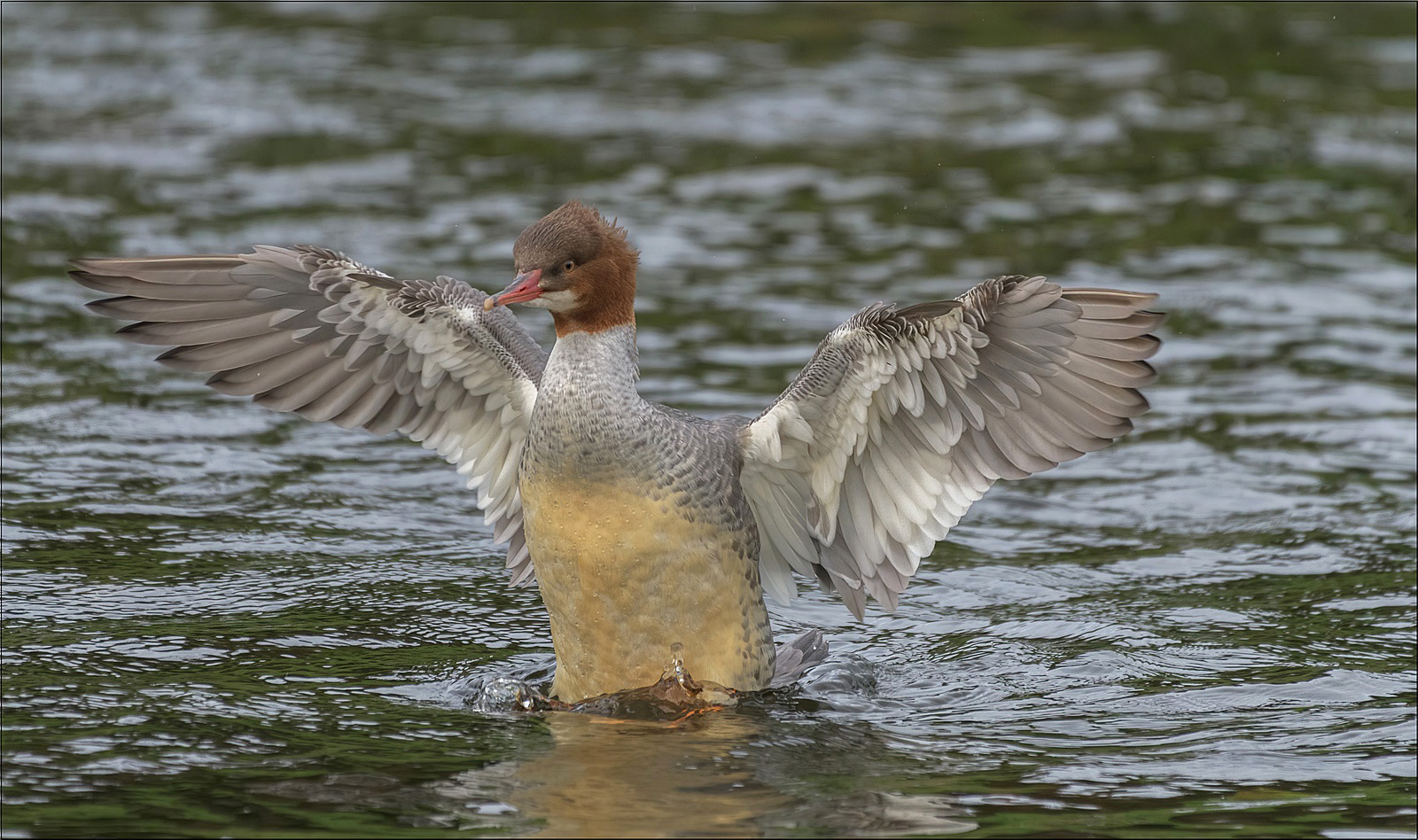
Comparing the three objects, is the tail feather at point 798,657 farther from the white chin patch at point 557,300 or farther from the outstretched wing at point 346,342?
the white chin patch at point 557,300

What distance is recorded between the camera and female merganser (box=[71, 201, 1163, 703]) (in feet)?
21.5

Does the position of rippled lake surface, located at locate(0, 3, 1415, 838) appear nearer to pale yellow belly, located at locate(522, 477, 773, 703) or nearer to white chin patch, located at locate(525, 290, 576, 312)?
pale yellow belly, located at locate(522, 477, 773, 703)

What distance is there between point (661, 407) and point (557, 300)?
0.70 metres

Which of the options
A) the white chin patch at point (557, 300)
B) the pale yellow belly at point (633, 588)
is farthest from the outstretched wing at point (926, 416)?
the white chin patch at point (557, 300)

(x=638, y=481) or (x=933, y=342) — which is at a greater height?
(x=933, y=342)

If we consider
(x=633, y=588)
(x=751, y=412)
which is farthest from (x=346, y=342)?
(x=751, y=412)

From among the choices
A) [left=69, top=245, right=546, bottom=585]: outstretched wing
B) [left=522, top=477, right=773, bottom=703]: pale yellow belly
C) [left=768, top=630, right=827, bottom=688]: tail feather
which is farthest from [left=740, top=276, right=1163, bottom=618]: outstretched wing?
[left=69, top=245, right=546, bottom=585]: outstretched wing

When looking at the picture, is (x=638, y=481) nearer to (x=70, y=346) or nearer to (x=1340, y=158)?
(x=70, y=346)

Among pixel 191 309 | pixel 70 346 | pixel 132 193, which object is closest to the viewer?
pixel 191 309

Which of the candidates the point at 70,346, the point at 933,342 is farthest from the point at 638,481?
the point at 70,346

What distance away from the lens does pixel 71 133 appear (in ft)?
50.1

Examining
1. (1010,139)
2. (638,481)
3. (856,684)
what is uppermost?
(1010,139)

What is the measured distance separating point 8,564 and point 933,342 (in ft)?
13.9

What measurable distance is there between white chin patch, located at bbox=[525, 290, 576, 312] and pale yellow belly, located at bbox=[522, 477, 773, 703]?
66 centimetres
